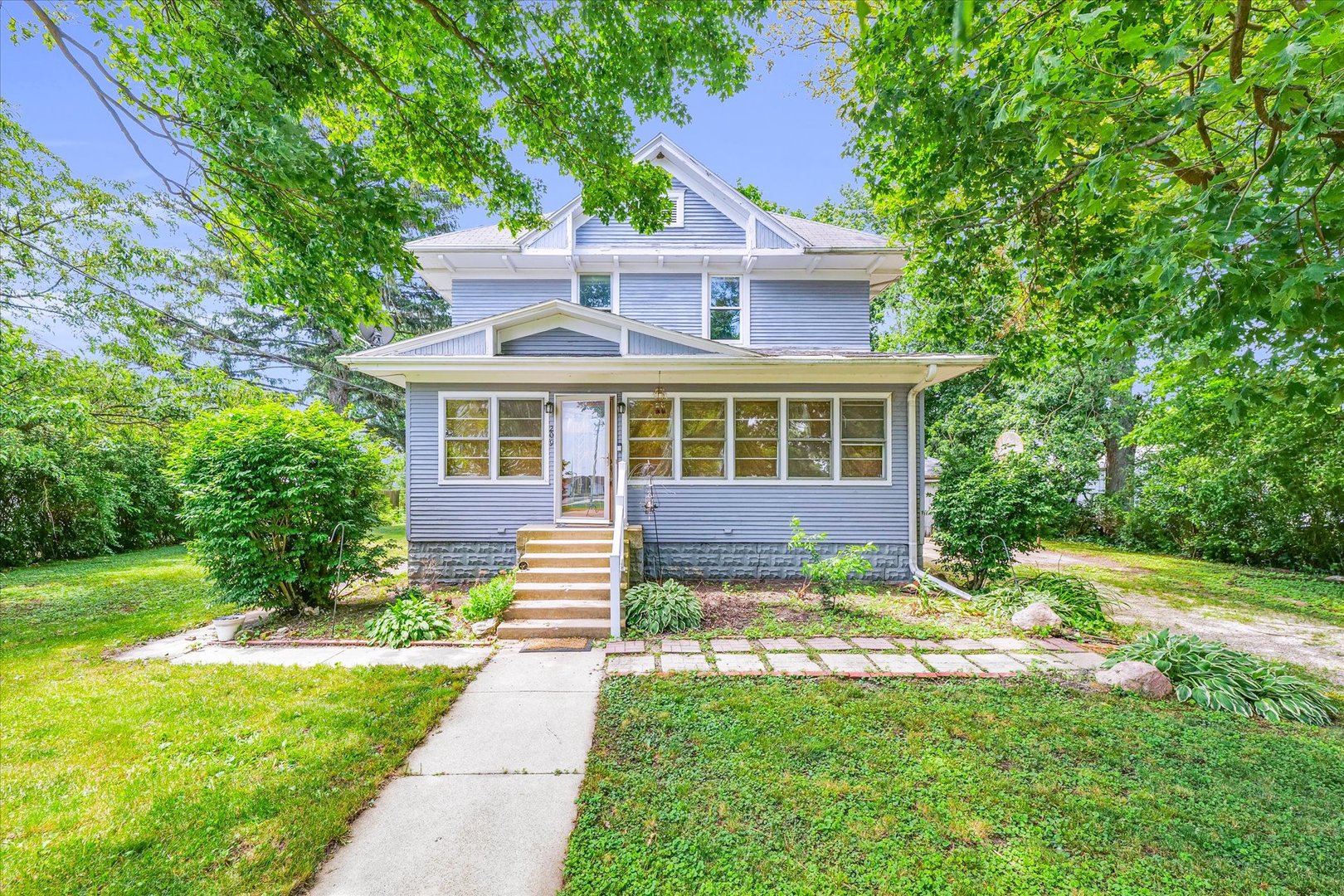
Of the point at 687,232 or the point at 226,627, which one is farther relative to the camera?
the point at 687,232

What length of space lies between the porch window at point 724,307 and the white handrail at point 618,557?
3747 mm

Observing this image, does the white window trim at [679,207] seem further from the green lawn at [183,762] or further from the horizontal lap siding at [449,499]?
the green lawn at [183,762]

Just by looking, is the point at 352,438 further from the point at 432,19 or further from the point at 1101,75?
the point at 1101,75

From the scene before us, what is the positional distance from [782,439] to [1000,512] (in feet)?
10.6

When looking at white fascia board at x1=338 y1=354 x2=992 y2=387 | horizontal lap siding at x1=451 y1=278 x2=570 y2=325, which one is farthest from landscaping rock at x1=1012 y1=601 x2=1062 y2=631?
horizontal lap siding at x1=451 y1=278 x2=570 y2=325

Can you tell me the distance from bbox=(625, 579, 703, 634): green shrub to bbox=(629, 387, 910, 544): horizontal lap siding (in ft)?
6.17

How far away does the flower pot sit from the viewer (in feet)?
19.2

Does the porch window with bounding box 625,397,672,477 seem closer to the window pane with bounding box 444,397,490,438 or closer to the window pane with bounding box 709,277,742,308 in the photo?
the window pane with bounding box 444,397,490,438

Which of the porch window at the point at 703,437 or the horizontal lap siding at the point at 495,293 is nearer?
the porch window at the point at 703,437

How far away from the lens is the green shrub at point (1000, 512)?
7.21 metres

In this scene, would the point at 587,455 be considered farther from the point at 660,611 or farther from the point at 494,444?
the point at 660,611

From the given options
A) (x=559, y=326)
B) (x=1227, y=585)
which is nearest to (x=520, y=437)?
(x=559, y=326)

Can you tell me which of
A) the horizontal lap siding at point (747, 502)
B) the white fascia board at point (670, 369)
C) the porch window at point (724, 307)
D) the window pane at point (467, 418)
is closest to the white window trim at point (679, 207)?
the porch window at point (724, 307)

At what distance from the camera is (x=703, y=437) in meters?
8.52
